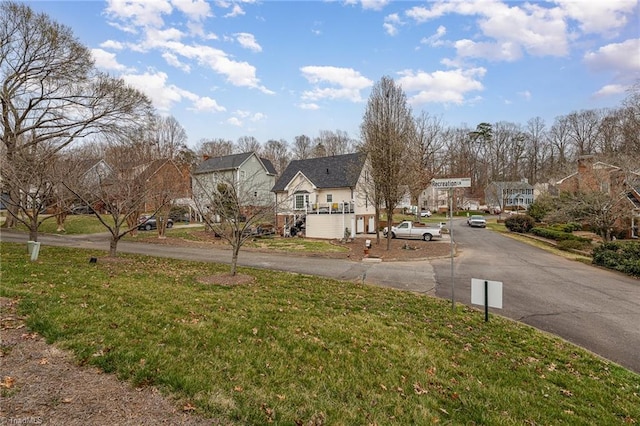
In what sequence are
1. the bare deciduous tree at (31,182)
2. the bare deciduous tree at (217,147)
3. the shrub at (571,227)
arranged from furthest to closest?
the bare deciduous tree at (217,147) → the shrub at (571,227) → the bare deciduous tree at (31,182)

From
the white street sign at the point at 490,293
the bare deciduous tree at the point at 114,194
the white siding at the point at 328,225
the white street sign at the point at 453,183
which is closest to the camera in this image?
the white street sign at the point at 490,293

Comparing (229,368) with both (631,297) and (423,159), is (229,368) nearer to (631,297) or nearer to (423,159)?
(631,297)

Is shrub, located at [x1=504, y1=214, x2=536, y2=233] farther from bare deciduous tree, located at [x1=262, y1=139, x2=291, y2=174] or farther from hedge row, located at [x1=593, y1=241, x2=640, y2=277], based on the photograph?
bare deciduous tree, located at [x1=262, y1=139, x2=291, y2=174]

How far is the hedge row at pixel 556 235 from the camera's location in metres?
21.7

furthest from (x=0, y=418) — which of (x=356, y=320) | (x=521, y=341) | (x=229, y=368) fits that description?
(x=521, y=341)

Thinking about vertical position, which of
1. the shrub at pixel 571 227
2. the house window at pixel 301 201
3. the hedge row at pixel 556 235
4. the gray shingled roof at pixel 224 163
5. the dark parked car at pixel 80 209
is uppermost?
the gray shingled roof at pixel 224 163

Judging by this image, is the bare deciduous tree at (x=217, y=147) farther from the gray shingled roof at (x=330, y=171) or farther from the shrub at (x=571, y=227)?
the shrub at (x=571, y=227)

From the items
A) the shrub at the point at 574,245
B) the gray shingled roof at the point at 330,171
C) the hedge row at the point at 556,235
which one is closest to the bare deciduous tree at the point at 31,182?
the gray shingled roof at the point at 330,171

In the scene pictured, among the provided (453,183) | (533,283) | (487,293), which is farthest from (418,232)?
(487,293)

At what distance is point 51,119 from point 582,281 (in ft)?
104

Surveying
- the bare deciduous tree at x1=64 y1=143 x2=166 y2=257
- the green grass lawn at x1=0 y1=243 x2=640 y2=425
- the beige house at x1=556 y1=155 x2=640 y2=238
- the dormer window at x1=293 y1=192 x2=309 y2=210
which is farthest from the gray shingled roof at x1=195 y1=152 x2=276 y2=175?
the beige house at x1=556 y1=155 x2=640 y2=238

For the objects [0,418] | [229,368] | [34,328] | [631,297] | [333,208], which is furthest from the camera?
[333,208]

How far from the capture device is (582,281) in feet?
40.4

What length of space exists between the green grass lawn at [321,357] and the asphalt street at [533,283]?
1312 mm
